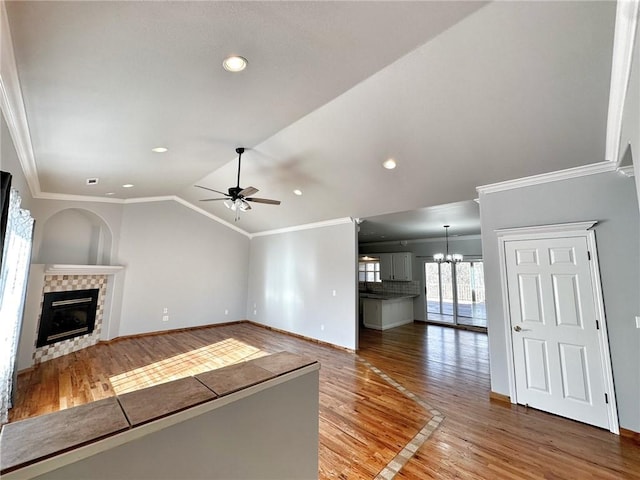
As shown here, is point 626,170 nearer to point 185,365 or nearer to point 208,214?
point 185,365

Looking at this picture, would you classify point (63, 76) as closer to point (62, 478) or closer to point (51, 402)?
point (62, 478)

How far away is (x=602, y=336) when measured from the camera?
287 cm

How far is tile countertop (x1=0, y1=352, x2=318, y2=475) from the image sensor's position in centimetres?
64

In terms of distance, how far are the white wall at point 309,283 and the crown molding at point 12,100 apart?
4643 mm

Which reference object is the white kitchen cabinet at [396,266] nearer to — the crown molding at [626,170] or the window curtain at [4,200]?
the crown molding at [626,170]

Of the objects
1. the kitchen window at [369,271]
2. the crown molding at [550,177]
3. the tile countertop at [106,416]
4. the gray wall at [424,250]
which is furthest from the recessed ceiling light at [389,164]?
the kitchen window at [369,271]

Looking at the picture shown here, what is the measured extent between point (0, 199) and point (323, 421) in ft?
11.3

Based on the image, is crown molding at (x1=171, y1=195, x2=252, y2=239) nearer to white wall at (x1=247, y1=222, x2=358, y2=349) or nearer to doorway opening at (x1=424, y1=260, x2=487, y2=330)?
white wall at (x1=247, y1=222, x2=358, y2=349)

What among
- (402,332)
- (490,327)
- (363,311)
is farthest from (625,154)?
(363,311)

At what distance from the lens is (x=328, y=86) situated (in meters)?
2.59

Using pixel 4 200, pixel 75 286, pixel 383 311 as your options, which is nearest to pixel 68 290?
pixel 75 286

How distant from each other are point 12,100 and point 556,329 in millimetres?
5610

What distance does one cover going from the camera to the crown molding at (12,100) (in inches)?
62.4

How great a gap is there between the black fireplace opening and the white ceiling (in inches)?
87.9
